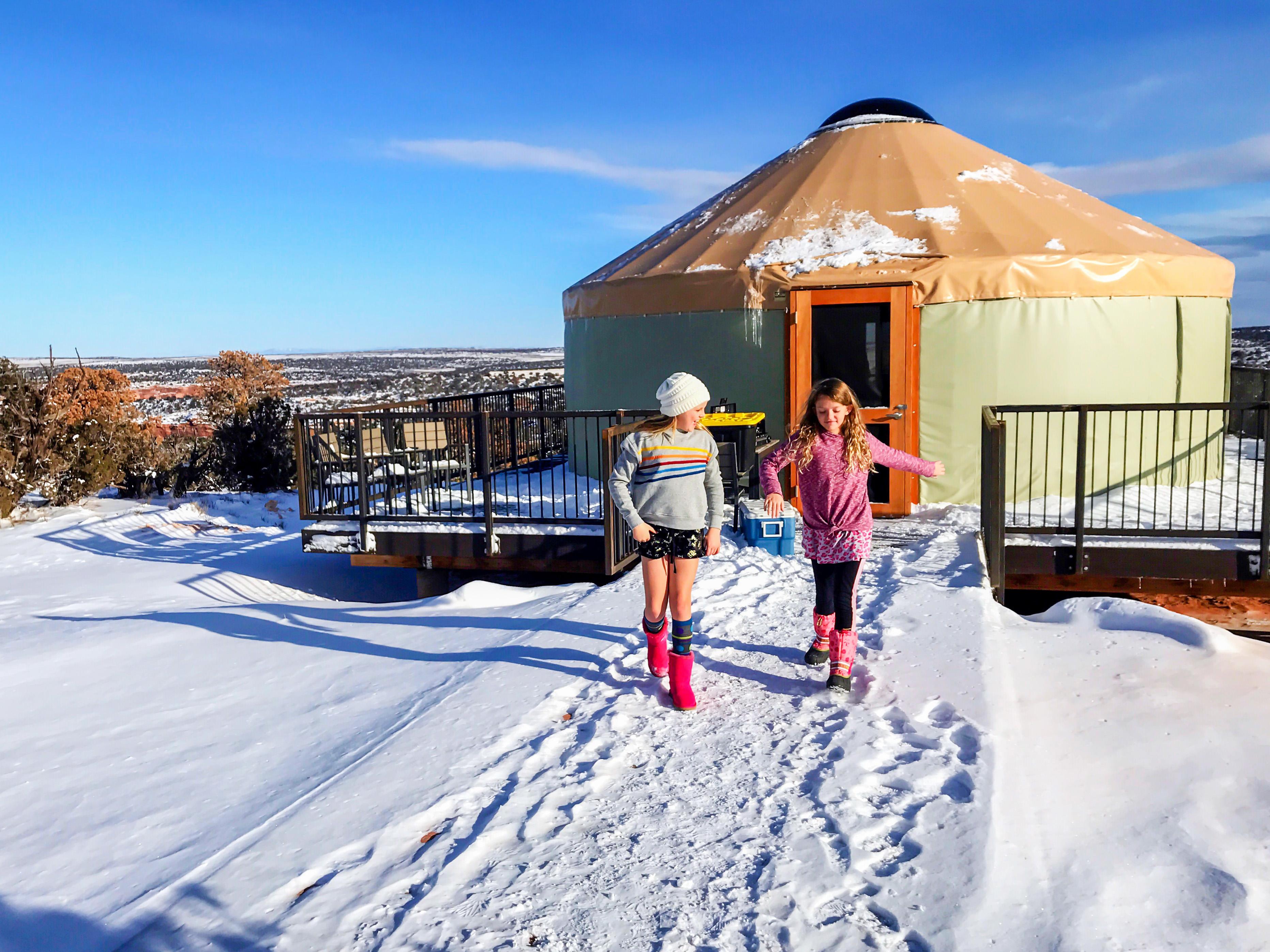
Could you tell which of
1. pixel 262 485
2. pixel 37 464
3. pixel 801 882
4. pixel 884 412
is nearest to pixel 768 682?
pixel 801 882

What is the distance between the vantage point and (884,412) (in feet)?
27.6

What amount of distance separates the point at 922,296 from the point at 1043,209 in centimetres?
212

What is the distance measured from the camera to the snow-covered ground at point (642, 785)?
8.20 feet

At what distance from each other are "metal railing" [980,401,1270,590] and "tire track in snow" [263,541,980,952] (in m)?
3.06

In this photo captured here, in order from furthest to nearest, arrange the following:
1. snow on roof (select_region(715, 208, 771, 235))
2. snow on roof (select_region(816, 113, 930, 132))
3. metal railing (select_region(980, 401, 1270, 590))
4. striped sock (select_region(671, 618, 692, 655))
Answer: snow on roof (select_region(816, 113, 930, 132)) < snow on roof (select_region(715, 208, 771, 235)) < metal railing (select_region(980, 401, 1270, 590)) < striped sock (select_region(671, 618, 692, 655))

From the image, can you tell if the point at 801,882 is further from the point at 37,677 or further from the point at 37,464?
the point at 37,464

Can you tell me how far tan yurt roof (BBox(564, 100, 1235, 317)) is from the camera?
844 centimetres

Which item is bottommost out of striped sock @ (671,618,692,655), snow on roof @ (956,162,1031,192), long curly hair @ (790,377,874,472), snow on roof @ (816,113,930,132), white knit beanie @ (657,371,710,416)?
striped sock @ (671,618,692,655)

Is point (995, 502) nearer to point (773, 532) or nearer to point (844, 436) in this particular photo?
point (773, 532)

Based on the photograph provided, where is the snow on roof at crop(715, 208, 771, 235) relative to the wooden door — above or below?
above

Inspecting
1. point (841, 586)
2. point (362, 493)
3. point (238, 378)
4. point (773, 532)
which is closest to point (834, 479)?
point (841, 586)

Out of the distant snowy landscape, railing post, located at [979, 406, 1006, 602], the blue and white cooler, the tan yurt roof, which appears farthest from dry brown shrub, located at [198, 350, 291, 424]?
railing post, located at [979, 406, 1006, 602]

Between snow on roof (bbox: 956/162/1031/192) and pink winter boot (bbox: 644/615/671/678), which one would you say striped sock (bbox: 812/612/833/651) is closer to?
pink winter boot (bbox: 644/615/671/678)

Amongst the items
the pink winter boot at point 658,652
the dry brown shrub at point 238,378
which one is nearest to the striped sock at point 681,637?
the pink winter boot at point 658,652
